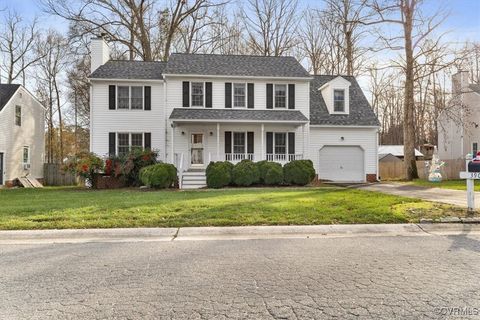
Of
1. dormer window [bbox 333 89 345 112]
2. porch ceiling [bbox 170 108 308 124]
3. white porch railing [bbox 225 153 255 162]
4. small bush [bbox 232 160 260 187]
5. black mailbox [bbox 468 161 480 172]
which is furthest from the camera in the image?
dormer window [bbox 333 89 345 112]

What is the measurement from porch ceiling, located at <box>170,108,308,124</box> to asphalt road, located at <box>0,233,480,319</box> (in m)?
12.6

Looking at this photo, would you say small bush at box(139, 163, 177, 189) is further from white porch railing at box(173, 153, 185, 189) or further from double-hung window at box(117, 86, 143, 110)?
double-hung window at box(117, 86, 143, 110)

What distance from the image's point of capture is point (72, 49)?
29844mm

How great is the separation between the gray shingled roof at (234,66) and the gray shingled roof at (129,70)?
1092 mm

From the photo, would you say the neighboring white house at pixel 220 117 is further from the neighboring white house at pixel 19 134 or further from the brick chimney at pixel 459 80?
the brick chimney at pixel 459 80

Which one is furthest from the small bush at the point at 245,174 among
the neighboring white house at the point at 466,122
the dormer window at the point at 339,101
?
the neighboring white house at the point at 466,122

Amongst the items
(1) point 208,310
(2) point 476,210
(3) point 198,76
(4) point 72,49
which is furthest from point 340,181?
(4) point 72,49

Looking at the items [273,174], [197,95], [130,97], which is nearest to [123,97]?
[130,97]

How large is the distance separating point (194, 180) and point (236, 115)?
4.26 meters

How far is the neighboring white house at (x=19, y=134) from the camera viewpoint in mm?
21967

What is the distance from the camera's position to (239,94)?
791 inches

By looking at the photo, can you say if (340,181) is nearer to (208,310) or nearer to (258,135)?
(258,135)

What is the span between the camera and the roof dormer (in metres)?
21.3

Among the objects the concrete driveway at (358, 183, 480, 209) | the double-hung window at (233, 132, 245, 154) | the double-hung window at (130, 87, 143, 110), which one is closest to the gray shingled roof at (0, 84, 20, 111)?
the double-hung window at (130, 87, 143, 110)
